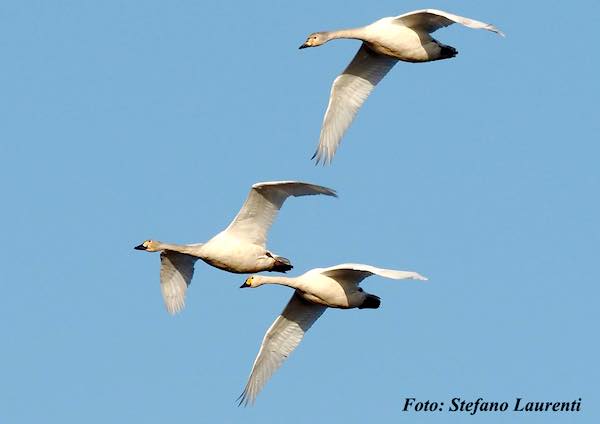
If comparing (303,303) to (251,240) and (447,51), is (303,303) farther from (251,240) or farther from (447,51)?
(447,51)

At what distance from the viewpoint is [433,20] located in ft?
83.2

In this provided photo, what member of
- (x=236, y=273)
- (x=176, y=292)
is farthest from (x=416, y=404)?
(x=176, y=292)

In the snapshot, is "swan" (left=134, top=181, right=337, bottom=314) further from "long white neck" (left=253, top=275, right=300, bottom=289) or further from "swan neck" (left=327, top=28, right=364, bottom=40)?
"swan neck" (left=327, top=28, right=364, bottom=40)

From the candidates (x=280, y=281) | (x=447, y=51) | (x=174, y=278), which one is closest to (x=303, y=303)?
(x=280, y=281)

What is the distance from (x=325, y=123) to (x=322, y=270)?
3.81 meters

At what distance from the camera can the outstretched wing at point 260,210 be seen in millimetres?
24172

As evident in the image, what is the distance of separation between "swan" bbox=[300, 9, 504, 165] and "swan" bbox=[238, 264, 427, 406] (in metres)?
2.79

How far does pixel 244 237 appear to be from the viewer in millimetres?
24797

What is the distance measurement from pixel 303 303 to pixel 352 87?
4310 millimetres

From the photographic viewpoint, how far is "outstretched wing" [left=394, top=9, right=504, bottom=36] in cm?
2388

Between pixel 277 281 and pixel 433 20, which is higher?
pixel 433 20

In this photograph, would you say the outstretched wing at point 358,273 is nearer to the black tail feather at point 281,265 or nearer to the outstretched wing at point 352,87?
the black tail feather at point 281,265

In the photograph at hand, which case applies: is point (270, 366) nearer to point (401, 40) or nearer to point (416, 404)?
point (416, 404)

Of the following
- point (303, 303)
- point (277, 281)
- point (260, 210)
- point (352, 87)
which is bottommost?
point (303, 303)
